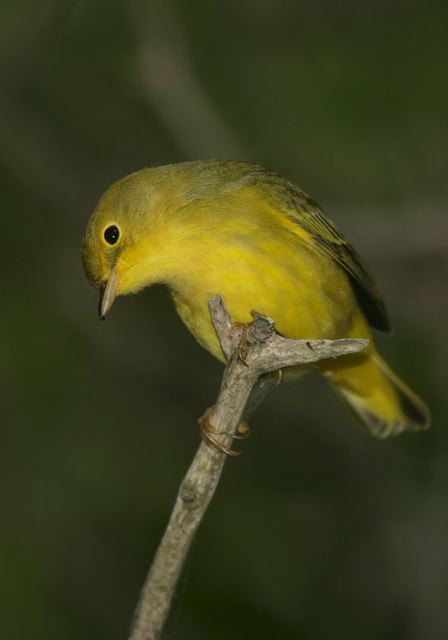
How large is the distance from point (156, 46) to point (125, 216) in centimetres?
286

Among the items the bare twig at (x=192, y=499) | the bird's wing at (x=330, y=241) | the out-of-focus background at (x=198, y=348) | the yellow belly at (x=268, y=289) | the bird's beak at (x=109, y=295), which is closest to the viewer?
the bare twig at (x=192, y=499)

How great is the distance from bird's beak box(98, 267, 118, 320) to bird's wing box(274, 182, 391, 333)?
885mm

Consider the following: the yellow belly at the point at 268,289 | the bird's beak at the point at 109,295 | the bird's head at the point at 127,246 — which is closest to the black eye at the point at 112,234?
the bird's head at the point at 127,246

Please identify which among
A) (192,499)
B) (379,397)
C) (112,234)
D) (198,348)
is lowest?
(192,499)

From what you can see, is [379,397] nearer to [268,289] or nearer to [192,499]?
[268,289]

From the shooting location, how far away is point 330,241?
5.52 meters

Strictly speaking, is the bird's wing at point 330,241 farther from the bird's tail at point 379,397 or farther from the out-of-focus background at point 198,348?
the out-of-focus background at point 198,348

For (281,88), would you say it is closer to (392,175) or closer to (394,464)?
(392,175)

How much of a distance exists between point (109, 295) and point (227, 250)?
616 millimetres

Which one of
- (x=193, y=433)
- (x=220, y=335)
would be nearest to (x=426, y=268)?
(x=193, y=433)

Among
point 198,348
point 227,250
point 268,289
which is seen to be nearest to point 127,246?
point 227,250

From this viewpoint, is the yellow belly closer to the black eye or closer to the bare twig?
the black eye

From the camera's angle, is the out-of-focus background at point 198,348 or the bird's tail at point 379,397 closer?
the bird's tail at point 379,397

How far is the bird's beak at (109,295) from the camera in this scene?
516 cm
